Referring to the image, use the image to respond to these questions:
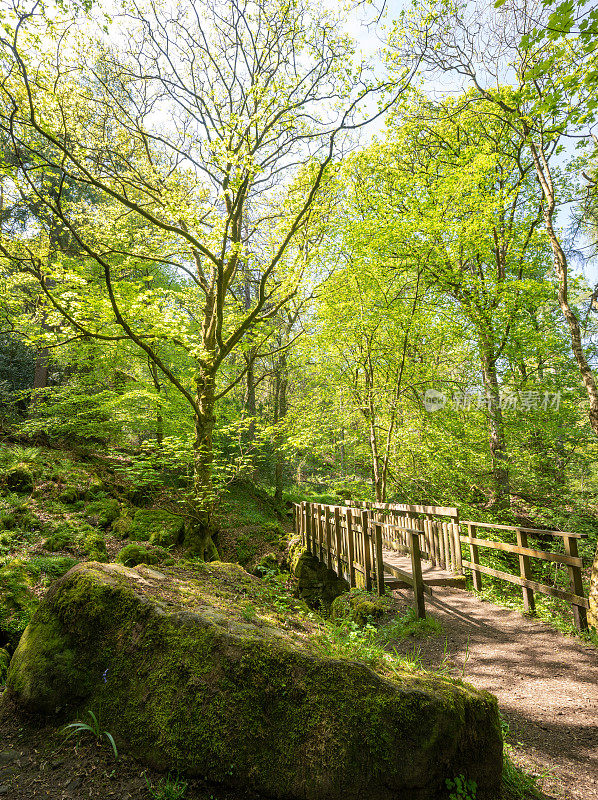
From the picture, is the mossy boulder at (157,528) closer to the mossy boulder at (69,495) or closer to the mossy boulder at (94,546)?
the mossy boulder at (94,546)

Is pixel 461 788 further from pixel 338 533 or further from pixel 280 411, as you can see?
pixel 280 411

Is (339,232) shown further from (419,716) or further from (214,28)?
(419,716)

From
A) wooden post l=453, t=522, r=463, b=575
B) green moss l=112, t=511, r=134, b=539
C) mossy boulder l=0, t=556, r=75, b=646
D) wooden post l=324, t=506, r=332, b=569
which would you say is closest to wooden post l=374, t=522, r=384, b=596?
wooden post l=453, t=522, r=463, b=575

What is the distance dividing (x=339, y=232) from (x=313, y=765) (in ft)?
41.0

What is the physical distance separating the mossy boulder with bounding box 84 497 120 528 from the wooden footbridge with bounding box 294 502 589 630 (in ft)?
15.2

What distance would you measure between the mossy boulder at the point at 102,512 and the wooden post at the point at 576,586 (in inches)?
333

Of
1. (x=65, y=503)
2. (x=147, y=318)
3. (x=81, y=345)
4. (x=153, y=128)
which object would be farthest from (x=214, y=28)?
(x=65, y=503)

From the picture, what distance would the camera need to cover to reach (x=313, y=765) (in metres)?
2.02

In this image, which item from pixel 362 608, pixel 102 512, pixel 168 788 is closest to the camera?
pixel 168 788

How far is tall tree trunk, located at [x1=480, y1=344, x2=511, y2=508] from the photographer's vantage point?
1026 centimetres

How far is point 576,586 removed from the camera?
16.0 ft

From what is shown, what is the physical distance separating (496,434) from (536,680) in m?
7.80

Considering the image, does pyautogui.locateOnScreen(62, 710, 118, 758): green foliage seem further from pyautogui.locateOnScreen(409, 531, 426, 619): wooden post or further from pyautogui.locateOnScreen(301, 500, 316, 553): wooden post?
pyautogui.locateOnScreen(301, 500, 316, 553): wooden post

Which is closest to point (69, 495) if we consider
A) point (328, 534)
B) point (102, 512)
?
point (102, 512)
